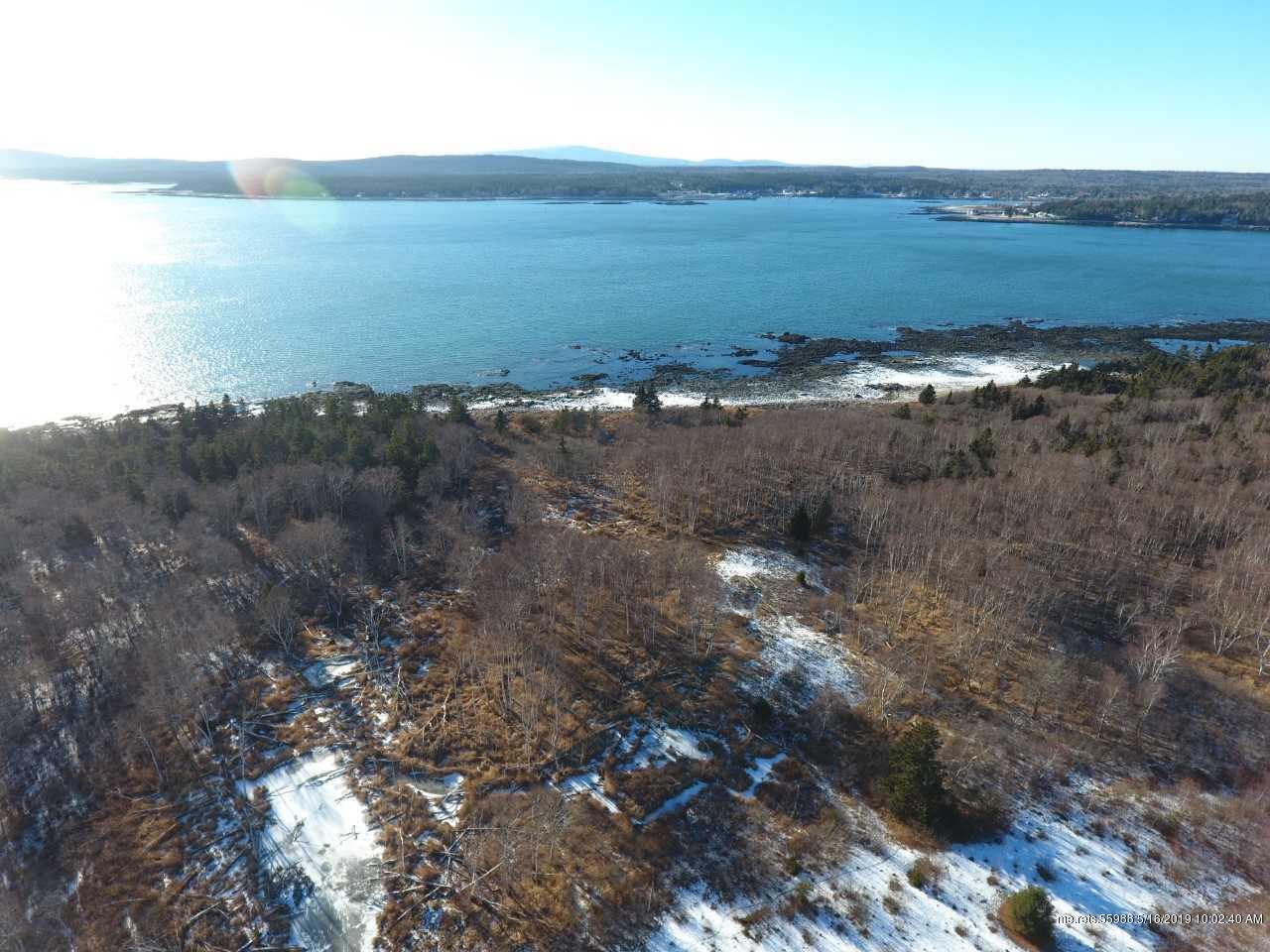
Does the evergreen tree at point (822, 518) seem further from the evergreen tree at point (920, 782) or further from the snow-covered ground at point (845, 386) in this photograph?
the snow-covered ground at point (845, 386)

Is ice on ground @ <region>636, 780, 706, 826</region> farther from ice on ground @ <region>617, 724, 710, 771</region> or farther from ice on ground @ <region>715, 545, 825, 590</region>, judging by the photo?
ice on ground @ <region>715, 545, 825, 590</region>

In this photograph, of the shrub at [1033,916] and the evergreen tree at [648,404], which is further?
the evergreen tree at [648,404]

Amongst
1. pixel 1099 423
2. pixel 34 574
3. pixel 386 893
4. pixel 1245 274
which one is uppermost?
pixel 1245 274

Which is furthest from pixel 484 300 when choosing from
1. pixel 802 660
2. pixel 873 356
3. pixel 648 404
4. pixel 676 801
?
pixel 676 801

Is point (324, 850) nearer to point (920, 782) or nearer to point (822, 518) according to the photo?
point (920, 782)

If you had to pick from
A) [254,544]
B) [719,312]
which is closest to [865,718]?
[254,544]

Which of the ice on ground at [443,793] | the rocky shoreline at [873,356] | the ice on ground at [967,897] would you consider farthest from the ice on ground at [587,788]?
the rocky shoreline at [873,356]

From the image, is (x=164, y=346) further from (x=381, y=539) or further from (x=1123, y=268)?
(x=1123, y=268)
